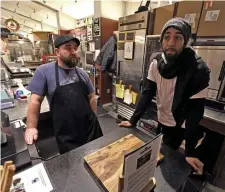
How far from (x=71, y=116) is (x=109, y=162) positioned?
0.60m

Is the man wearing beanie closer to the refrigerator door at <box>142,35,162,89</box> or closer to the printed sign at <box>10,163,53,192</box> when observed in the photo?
the printed sign at <box>10,163,53,192</box>

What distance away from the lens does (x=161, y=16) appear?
1983 millimetres

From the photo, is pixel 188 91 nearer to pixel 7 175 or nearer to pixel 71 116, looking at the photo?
pixel 71 116

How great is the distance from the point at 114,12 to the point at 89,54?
1186 mm

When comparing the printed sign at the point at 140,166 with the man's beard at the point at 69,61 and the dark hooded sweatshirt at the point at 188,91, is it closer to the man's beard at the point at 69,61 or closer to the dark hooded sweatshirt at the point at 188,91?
the dark hooded sweatshirt at the point at 188,91

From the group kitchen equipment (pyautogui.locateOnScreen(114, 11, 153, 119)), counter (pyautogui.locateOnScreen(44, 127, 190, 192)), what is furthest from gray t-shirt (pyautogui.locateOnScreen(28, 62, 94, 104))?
kitchen equipment (pyautogui.locateOnScreen(114, 11, 153, 119))

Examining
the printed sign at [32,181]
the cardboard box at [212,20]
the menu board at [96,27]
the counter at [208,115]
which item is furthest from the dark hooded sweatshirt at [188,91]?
the menu board at [96,27]

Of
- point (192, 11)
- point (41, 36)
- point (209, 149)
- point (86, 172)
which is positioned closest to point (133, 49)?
point (192, 11)

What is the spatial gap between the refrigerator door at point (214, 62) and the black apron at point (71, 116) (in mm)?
1442

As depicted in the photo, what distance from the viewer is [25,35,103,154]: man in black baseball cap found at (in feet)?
3.78

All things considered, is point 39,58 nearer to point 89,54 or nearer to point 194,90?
point 89,54

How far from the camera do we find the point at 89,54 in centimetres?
381

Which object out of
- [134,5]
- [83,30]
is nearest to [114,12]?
[134,5]

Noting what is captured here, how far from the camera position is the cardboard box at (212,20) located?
1477mm
